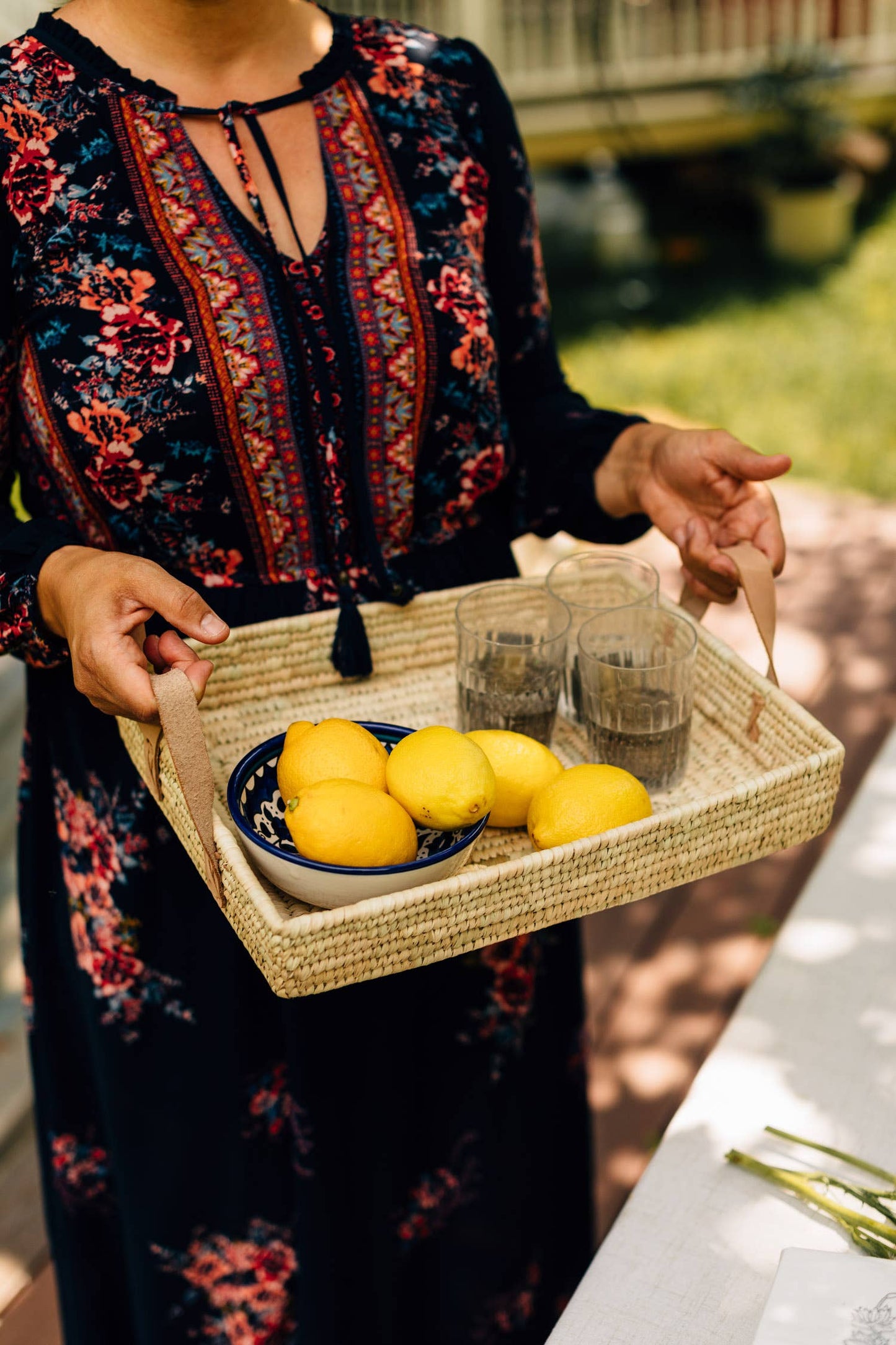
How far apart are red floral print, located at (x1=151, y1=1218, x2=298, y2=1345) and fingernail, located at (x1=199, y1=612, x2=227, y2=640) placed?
2.90 ft

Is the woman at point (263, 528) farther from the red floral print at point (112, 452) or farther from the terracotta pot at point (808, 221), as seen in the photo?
the terracotta pot at point (808, 221)

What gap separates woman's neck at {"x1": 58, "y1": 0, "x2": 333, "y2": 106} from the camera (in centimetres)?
129

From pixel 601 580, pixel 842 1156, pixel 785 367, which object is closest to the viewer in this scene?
pixel 842 1156

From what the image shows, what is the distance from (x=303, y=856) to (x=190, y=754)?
0.12 m

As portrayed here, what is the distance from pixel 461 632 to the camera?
52.4 inches

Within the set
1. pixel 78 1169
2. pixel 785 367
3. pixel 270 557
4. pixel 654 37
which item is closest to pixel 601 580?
pixel 270 557

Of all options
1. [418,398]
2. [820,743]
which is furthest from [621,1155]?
[418,398]

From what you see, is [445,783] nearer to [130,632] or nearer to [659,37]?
[130,632]

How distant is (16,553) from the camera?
48.4 inches

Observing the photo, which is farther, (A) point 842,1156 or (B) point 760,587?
(B) point 760,587

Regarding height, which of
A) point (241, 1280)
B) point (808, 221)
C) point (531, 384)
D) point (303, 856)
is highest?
point (531, 384)

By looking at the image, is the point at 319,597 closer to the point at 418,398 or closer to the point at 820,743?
the point at 418,398

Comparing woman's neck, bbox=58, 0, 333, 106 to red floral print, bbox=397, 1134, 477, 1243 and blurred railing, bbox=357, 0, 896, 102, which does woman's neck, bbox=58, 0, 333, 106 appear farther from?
blurred railing, bbox=357, 0, 896, 102

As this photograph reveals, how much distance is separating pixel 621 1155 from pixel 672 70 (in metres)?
7.02
